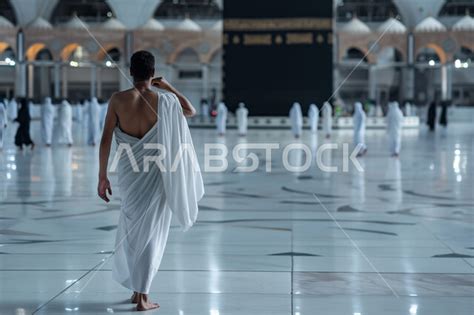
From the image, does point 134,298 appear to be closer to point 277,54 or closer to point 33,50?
point 277,54

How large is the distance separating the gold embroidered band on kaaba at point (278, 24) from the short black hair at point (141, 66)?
2575 centimetres

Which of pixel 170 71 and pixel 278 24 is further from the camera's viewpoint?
pixel 170 71

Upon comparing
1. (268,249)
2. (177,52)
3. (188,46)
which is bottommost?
(268,249)

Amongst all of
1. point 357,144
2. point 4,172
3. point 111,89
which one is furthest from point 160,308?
point 111,89

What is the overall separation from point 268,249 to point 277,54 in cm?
2423

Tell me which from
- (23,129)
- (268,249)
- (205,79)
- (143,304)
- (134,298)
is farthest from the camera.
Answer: (205,79)

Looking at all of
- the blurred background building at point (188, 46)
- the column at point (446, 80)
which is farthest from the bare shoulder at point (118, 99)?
the column at point (446, 80)

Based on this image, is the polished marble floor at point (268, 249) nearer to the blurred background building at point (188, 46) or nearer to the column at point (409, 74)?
the blurred background building at point (188, 46)

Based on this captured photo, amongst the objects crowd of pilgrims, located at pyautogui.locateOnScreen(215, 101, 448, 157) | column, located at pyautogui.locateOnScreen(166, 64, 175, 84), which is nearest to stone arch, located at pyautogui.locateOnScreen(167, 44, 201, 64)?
column, located at pyautogui.locateOnScreen(166, 64, 175, 84)

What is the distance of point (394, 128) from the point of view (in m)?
14.9

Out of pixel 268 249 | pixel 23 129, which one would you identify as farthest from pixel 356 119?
pixel 268 249

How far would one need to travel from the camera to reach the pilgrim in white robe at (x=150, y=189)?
153 inches

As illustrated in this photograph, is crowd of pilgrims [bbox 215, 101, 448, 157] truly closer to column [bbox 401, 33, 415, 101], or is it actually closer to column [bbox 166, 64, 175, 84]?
column [bbox 401, 33, 415, 101]

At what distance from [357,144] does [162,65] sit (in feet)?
89.2
